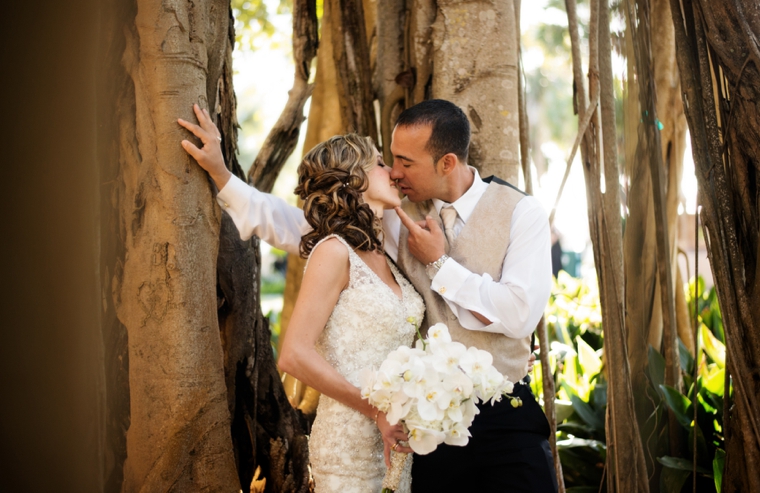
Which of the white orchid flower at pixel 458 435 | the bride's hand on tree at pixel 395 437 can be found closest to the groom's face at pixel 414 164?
the bride's hand on tree at pixel 395 437

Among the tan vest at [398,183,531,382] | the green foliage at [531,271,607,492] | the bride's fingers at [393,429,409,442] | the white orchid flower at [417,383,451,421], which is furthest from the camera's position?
the green foliage at [531,271,607,492]

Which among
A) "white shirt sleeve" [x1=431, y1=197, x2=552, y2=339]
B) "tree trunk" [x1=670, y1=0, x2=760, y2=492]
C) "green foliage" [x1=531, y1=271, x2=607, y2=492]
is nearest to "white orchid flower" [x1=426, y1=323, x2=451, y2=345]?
"white shirt sleeve" [x1=431, y1=197, x2=552, y2=339]

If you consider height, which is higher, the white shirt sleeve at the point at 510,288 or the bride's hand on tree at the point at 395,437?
the white shirt sleeve at the point at 510,288

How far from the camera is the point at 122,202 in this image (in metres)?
2.13

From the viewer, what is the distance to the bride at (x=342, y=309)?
77.2 inches

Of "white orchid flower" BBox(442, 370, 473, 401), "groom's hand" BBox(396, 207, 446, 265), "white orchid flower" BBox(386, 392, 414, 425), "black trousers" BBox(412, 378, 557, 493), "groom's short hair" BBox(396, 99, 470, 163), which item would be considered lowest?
"black trousers" BBox(412, 378, 557, 493)

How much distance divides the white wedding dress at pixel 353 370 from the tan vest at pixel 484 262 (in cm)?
26

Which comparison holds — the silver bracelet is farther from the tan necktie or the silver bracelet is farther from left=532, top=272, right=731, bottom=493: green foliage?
left=532, top=272, right=731, bottom=493: green foliage

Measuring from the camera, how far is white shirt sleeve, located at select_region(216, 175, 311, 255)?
7.36 ft

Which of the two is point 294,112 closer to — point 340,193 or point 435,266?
point 340,193

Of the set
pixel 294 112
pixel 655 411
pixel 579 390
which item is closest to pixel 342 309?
pixel 294 112

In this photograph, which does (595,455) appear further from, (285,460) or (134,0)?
(134,0)

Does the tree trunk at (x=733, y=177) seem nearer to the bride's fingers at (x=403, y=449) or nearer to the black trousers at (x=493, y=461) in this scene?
the black trousers at (x=493, y=461)

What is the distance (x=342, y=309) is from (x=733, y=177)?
1649 millimetres
